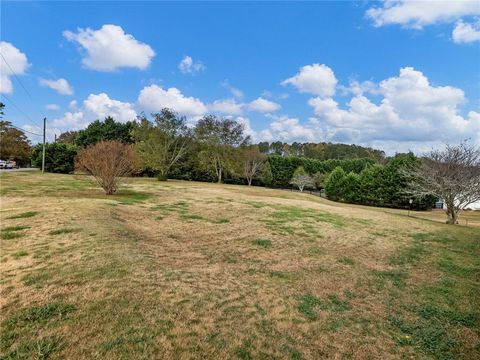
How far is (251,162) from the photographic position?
42.6 m

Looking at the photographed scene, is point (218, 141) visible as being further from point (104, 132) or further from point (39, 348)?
point (39, 348)

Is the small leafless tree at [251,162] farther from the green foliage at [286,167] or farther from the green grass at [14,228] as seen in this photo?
the green grass at [14,228]

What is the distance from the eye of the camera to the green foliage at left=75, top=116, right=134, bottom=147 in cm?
4428

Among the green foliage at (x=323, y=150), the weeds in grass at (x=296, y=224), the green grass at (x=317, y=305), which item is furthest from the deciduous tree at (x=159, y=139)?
the green foliage at (x=323, y=150)

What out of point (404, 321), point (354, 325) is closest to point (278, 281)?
point (354, 325)

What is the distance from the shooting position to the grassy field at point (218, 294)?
3445mm

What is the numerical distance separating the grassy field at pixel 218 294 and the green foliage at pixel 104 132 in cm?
3800

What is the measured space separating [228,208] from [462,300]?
976 cm

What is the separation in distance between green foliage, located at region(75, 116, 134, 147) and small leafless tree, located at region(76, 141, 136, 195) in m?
29.9

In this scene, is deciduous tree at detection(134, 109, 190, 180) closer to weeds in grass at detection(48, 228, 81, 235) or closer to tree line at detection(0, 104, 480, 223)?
tree line at detection(0, 104, 480, 223)

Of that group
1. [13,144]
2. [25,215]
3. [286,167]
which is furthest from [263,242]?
[13,144]

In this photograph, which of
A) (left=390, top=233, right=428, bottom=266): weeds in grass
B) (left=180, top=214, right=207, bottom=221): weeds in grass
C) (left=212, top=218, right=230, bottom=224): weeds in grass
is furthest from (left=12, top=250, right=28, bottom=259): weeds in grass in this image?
(left=390, top=233, right=428, bottom=266): weeds in grass

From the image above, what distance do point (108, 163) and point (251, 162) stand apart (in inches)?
1147

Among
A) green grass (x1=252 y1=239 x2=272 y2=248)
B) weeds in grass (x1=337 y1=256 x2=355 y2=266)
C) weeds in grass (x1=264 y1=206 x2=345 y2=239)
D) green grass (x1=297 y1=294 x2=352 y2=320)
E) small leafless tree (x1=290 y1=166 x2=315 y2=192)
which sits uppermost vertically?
small leafless tree (x1=290 y1=166 x2=315 y2=192)
